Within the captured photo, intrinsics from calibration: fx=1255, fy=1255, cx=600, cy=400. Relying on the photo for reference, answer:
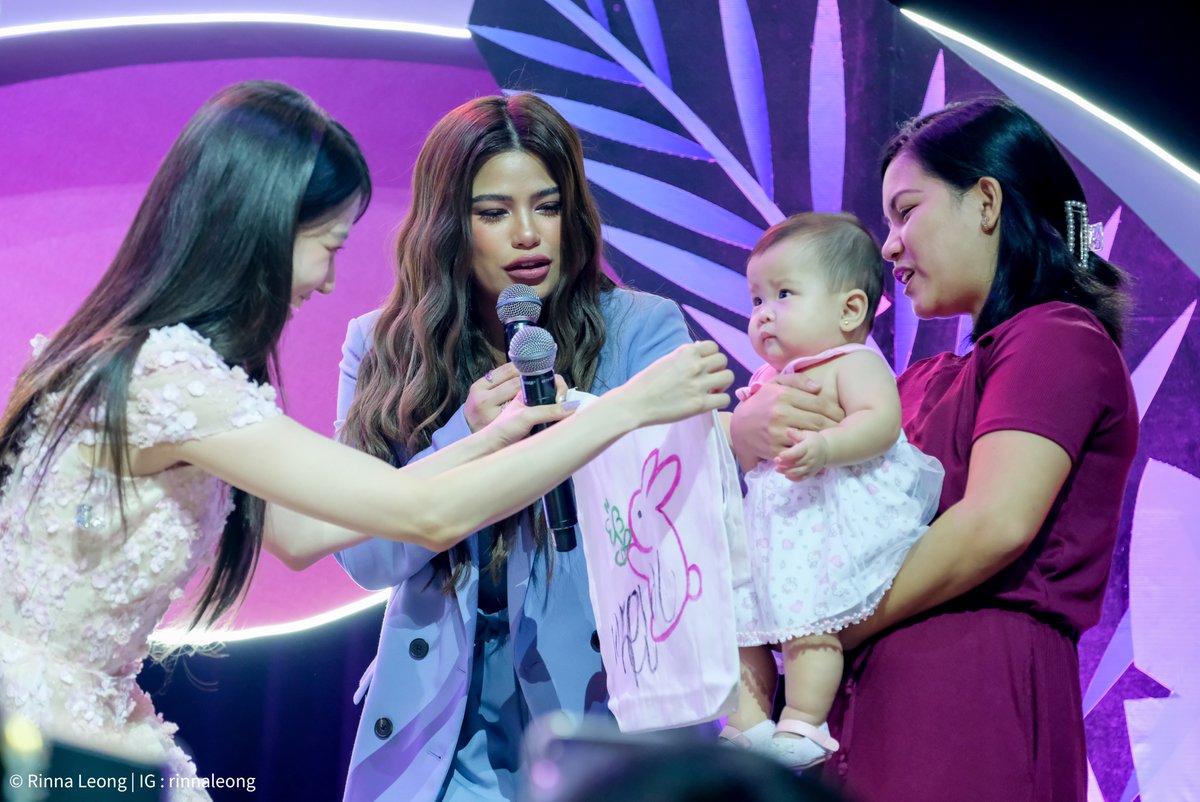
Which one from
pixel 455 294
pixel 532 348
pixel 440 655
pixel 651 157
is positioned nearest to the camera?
pixel 532 348

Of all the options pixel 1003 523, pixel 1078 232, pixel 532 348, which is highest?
pixel 1078 232

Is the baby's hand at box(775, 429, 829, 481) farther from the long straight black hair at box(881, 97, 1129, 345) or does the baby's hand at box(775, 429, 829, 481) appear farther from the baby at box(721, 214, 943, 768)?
the long straight black hair at box(881, 97, 1129, 345)

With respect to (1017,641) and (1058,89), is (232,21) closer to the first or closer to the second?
(1058,89)

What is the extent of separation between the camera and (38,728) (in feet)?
5.39

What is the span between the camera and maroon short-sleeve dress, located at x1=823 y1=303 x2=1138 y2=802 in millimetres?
2016

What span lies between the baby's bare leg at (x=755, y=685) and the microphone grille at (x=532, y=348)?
1.99ft

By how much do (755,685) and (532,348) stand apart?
27.6 inches

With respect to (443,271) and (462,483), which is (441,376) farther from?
(462,483)

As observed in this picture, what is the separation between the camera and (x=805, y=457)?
2.03 m

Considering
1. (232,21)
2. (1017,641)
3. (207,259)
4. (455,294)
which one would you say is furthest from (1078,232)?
(232,21)

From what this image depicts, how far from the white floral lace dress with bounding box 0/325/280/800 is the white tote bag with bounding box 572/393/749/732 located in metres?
0.58

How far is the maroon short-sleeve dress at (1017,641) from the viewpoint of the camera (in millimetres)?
2016

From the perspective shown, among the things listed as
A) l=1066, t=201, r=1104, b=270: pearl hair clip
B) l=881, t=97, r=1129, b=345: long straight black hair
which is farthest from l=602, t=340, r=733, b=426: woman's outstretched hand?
l=1066, t=201, r=1104, b=270: pearl hair clip

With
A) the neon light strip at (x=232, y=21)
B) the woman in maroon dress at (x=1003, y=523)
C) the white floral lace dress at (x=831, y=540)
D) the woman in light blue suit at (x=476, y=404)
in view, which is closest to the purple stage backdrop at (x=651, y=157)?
the neon light strip at (x=232, y=21)
